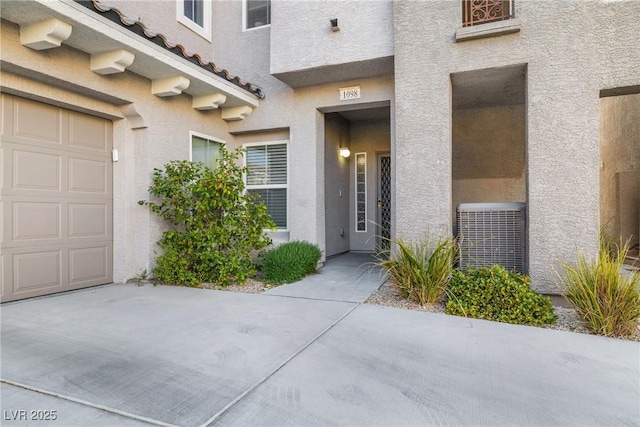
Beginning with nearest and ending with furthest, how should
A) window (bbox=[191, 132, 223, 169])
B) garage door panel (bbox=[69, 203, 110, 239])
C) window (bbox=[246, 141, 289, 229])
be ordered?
garage door panel (bbox=[69, 203, 110, 239]) → window (bbox=[191, 132, 223, 169]) → window (bbox=[246, 141, 289, 229])

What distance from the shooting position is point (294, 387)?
2408 mm

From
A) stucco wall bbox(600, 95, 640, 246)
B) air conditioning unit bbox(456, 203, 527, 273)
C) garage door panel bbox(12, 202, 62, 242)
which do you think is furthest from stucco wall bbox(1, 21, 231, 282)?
stucco wall bbox(600, 95, 640, 246)

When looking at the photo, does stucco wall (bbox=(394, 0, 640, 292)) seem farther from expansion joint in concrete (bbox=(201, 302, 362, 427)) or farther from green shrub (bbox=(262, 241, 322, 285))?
expansion joint in concrete (bbox=(201, 302, 362, 427))

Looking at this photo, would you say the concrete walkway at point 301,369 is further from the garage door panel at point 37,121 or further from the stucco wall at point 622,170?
the stucco wall at point 622,170

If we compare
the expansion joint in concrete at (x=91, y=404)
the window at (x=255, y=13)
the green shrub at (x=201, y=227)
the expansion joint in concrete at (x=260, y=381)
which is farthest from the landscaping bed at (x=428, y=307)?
the window at (x=255, y=13)

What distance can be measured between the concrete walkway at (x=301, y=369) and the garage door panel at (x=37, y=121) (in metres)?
2.24

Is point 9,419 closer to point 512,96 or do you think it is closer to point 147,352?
point 147,352

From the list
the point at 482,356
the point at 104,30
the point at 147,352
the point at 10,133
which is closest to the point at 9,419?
the point at 147,352

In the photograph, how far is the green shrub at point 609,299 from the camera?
3350 millimetres

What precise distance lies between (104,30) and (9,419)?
407 cm

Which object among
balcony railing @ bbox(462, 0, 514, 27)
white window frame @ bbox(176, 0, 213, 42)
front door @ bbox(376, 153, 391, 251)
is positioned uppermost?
white window frame @ bbox(176, 0, 213, 42)

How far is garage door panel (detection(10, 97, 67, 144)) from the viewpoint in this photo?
14.6 ft

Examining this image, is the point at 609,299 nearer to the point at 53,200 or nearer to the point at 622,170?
the point at 622,170

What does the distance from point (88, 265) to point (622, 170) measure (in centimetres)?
1040
